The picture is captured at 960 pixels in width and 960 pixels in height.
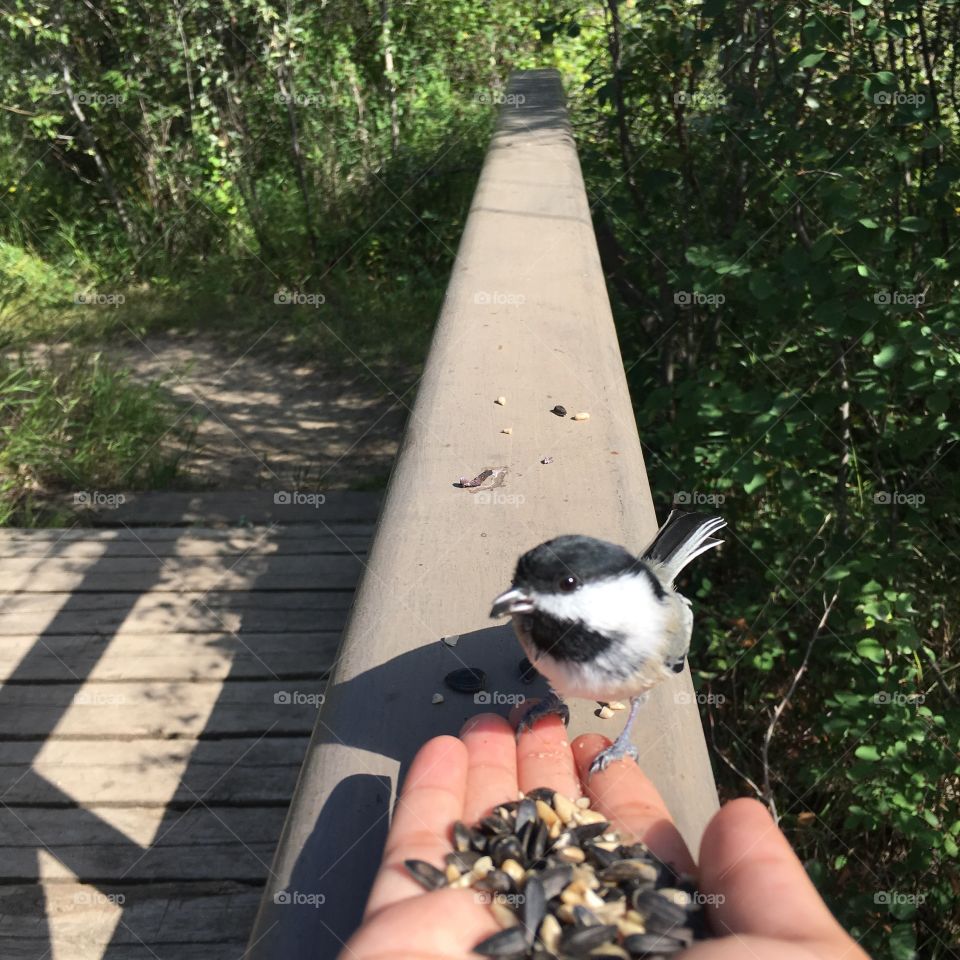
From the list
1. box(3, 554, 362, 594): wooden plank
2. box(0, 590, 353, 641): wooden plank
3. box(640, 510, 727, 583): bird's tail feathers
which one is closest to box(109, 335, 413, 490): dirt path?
box(3, 554, 362, 594): wooden plank

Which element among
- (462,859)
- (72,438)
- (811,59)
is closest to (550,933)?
(462,859)

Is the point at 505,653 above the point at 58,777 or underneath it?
above

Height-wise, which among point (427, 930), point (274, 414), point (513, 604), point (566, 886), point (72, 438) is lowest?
point (274, 414)

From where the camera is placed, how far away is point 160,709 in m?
3.14

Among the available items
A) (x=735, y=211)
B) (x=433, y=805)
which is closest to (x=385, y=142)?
(x=735, y=211)

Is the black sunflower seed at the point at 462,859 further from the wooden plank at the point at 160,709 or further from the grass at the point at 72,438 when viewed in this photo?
the grass at the point at 72,438

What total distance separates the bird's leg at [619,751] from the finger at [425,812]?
0.72 ft

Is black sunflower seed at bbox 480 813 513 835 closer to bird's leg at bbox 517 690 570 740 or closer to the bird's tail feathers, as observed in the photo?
bird's leg at bbox 517 690 570 740

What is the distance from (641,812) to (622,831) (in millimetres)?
44

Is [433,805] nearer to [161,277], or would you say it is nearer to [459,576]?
[459,576]

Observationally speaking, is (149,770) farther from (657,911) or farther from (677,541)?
(657,911)

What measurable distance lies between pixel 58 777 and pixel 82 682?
0.46 metres

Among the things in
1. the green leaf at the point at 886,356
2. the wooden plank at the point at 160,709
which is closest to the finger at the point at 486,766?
the wooden plank at the point at 160,709

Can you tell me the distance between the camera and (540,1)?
829cm
